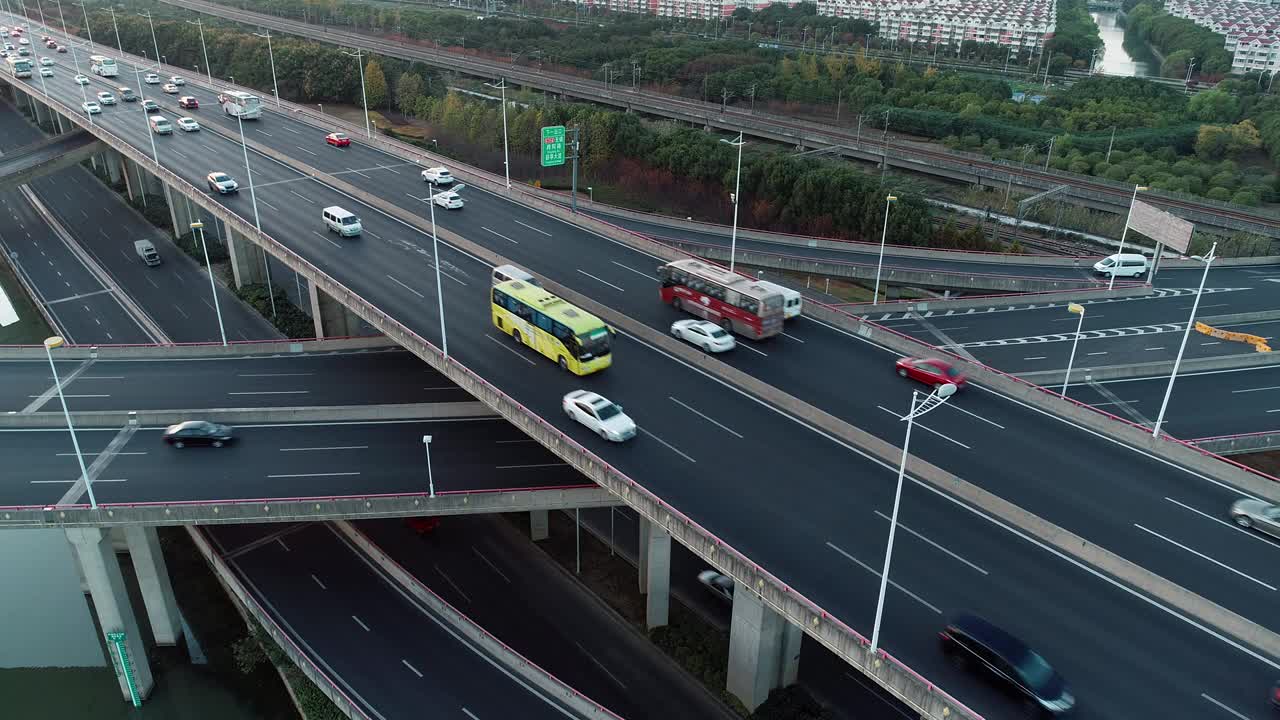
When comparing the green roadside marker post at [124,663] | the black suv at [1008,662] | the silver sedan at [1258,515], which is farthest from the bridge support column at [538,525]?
the silver sedan at [1258,515]

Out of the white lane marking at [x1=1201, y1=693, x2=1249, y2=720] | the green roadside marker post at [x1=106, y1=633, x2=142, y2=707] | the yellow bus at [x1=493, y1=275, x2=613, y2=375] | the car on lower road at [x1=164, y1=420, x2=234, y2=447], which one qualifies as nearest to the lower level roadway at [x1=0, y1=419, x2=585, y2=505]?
the car on lower road at [x1=164, y1=420, x2=234, y2=447]

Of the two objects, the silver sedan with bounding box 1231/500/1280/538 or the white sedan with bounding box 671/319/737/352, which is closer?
the silver sedan with bounding box 1231/500/1280/538

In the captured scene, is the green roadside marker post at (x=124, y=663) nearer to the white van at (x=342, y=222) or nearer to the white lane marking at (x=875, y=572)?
the white van at (x=342, y=222)

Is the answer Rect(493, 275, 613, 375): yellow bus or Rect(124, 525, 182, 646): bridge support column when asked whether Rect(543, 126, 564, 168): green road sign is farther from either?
Rect(124, 525, 182, 646): bridge support column

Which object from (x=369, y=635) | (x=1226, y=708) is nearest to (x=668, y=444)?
(x=369, y=635)

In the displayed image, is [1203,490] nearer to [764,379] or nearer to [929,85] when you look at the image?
[764,379]

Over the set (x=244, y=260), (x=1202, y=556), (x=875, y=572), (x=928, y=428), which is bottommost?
(x=244, y=260)

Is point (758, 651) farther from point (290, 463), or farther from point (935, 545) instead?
point (290, 463)

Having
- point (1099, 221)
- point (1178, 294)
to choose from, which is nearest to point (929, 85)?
point (1099, 221)
